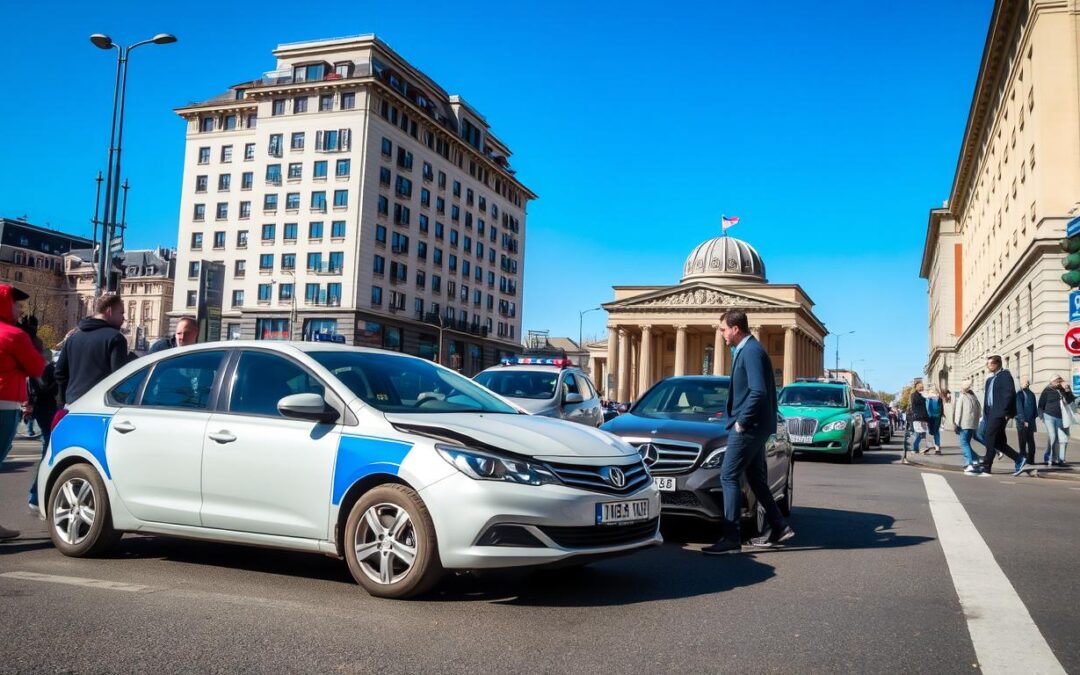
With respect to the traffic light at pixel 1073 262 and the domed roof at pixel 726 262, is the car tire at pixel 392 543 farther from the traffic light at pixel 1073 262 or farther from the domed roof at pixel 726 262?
the domed roof at pixel 726 262

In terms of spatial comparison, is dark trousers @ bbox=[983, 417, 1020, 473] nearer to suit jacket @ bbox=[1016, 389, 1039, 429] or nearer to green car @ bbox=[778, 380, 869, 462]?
suit jacket @ bbox=[1016, 389, 1039, 429]

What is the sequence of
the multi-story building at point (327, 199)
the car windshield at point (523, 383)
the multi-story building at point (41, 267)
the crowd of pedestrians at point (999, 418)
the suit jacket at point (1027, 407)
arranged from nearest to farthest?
the car windshield at point (523, 383), the crowd of pedestrians at point (999, 418), the suit jacket at point (1027, 407), the multi-story building at point (327, 199), the multi-story building at point (41, 267)

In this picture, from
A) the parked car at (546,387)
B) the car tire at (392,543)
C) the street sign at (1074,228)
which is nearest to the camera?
the car tire at (392,543)

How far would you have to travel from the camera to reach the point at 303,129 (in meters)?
63.7

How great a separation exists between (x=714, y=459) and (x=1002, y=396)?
9.99 metres

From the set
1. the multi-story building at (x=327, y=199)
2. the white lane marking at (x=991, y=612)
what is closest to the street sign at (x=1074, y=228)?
the white lane marking at (x=991, y=612)

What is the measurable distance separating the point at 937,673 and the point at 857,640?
21.8 inches

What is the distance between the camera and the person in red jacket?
683 cm

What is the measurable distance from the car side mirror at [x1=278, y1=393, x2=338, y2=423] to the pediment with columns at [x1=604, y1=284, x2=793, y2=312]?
86339mm

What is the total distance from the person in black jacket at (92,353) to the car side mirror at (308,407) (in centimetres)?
282

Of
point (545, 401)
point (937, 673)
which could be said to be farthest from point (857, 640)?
point (545, 401)

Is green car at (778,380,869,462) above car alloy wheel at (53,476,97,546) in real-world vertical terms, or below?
above

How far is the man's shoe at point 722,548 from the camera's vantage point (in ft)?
22.7

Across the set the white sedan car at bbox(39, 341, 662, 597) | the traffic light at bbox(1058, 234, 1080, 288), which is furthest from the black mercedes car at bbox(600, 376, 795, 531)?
the traffic light at bbox(1058, 234, 1080, 288)
